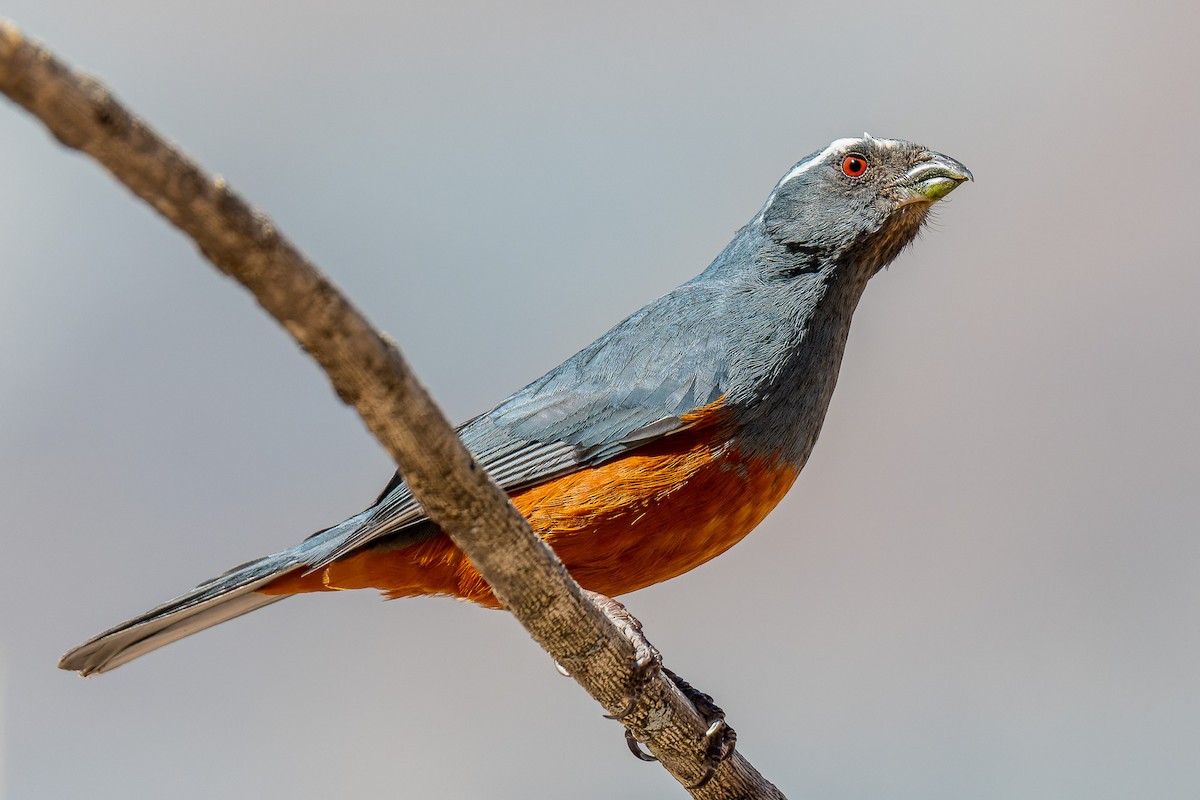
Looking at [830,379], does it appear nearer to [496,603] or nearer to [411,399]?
[496,603]

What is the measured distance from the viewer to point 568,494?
14.1 ft

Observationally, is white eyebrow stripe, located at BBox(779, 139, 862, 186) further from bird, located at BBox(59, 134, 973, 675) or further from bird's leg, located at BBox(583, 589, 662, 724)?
bird's leg, located at BBox(583, 589, 662, 724)

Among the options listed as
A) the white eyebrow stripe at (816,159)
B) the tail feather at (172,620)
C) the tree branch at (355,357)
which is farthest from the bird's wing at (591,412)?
the tree branch at (355,357)

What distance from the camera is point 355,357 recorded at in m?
2.25

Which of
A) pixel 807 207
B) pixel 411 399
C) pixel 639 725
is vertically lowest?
pixel 639 725

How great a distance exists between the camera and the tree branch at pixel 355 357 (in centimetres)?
182

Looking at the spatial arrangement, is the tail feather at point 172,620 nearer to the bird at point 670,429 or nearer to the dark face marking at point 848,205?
the bird at point 670,429

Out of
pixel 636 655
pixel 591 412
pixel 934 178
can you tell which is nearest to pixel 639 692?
pixel 636 655

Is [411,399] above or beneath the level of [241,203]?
beneath

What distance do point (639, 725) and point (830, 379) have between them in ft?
5.78

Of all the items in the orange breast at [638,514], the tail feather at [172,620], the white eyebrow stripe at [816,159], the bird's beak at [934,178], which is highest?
the tail feather at [172,620]

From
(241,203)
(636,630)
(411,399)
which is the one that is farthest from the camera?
(636,630)

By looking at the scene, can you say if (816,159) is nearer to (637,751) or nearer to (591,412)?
(591,412)

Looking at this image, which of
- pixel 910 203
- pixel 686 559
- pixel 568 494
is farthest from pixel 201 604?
pixel 910 203
